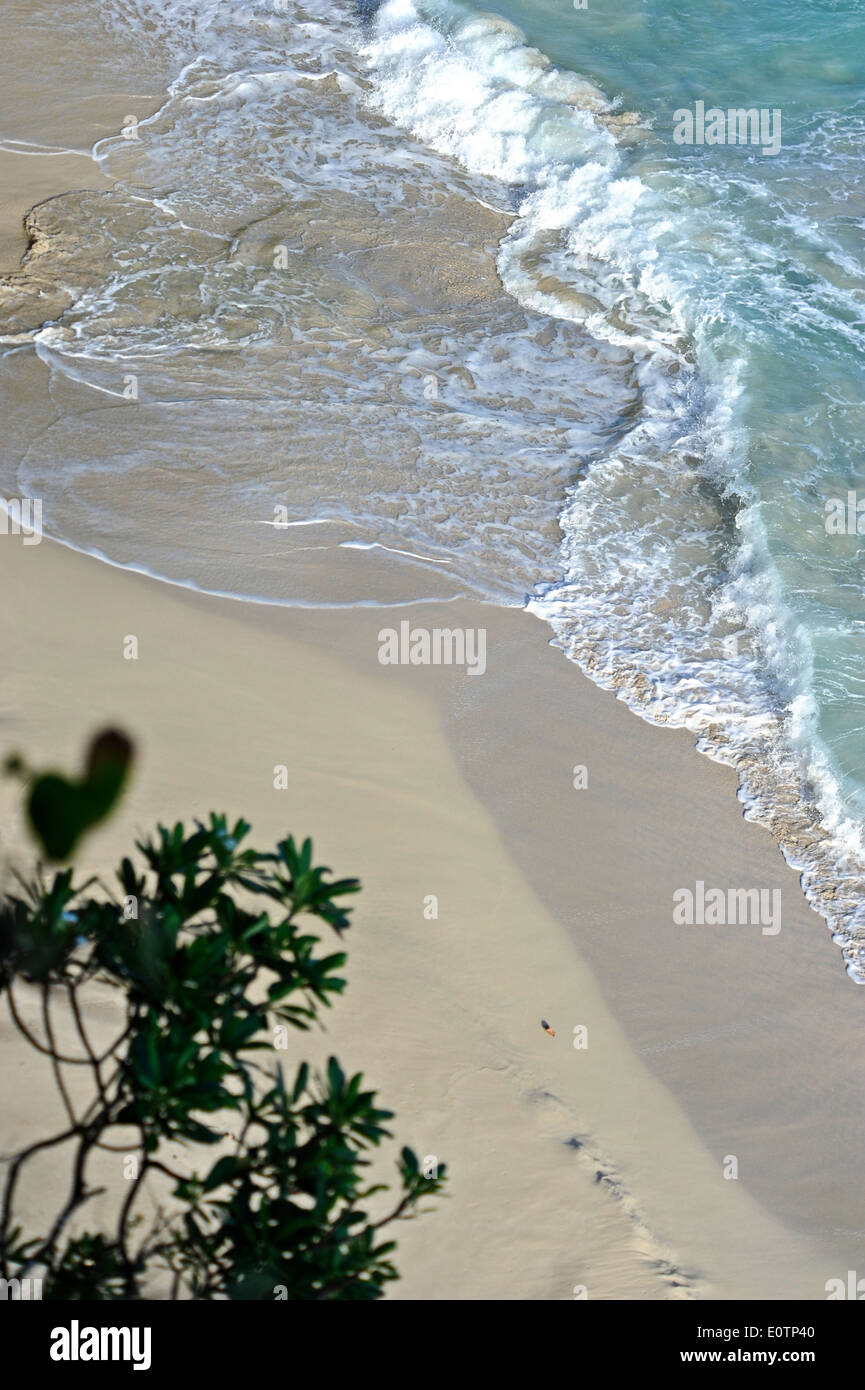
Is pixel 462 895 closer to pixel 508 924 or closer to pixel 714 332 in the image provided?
pixel 508 924

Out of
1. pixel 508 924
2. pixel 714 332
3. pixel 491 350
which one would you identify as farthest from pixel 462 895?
pixel 714 332

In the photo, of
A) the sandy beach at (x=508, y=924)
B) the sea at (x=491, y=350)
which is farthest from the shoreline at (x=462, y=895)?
the sea at (x=491, y=350)

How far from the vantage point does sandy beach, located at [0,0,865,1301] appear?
4.54m

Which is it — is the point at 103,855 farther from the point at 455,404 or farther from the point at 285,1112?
the point at 455,404

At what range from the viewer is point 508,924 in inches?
219

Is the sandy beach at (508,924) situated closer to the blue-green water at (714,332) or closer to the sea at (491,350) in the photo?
the sea at (491,350)

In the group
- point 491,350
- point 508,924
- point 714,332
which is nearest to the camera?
point 508,924

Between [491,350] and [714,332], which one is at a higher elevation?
[714,332]

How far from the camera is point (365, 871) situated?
5.55 metres

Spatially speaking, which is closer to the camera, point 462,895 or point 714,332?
point 462,895

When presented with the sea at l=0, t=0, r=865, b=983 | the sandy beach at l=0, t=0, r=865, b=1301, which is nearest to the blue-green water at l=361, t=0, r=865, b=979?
the sea at l=0, t=0, r=865, b=983

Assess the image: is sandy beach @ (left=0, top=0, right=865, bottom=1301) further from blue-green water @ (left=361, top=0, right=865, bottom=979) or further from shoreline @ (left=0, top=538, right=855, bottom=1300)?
blue-green water @ (left=361, top=0, right=865, bottom=979)

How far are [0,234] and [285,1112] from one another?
9.49 meters

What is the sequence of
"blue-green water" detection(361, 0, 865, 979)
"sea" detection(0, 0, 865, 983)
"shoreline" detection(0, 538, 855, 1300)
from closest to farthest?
"shoreline" detection(0, 538, 855, 1300)
"blue-green water" detection(361, 0, 865, 979)
"sea" detection(0, 0, 865, 983)
